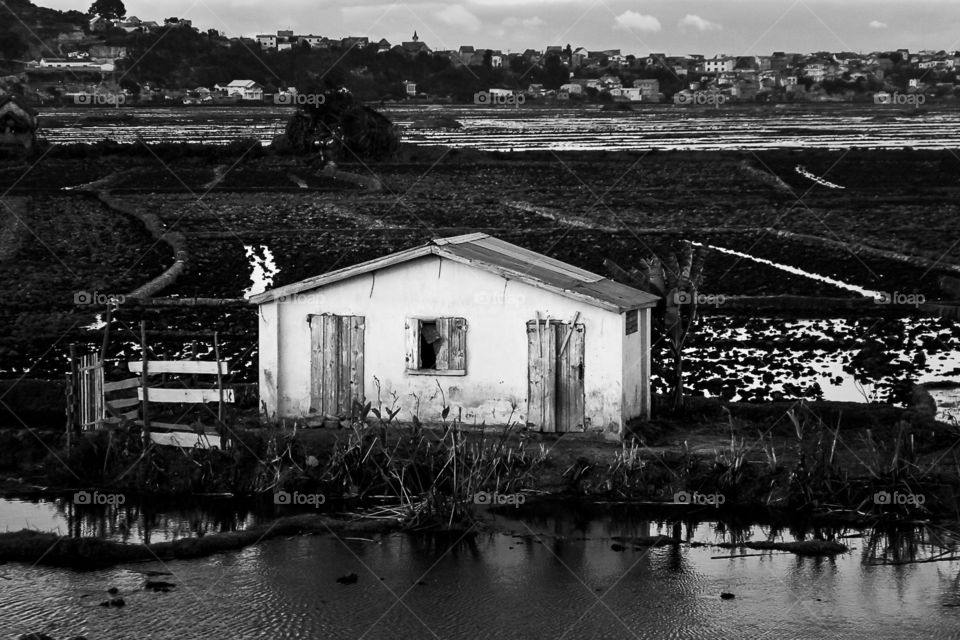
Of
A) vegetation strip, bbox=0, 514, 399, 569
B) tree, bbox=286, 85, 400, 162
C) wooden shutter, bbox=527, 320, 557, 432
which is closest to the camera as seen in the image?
vegetation strip, bbox=0, 514, 399, 569

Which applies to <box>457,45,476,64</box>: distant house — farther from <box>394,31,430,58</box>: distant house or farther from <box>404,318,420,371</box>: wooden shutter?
<box>404,318,420,371</box>: wooden shutter

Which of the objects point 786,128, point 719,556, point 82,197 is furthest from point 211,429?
point 786,128

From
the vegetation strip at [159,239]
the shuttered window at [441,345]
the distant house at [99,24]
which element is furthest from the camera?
the distant house at [99,24]

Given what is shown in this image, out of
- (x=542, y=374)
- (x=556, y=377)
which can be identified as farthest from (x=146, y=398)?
(x=556, y=377)

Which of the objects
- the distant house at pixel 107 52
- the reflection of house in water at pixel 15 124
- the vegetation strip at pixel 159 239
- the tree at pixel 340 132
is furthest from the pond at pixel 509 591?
the distant house at pixel 107 52

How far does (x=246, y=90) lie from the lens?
14412 cm

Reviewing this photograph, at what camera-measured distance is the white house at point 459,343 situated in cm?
1688

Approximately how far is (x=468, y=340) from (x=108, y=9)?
189 metres

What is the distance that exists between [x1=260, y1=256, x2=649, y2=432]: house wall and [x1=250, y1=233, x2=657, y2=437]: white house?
0.01 metres

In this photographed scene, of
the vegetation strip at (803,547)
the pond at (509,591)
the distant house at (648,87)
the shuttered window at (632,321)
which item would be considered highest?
the distant house at (648,87)

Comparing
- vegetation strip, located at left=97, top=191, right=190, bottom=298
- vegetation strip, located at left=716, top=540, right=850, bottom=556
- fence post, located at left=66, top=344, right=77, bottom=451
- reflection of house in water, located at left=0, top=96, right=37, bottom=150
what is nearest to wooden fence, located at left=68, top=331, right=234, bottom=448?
fence post, located at left=66, top=344, right=77, bottom=451

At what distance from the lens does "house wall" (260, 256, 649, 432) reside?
1686cm

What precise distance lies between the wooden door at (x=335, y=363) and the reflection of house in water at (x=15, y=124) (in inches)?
1968

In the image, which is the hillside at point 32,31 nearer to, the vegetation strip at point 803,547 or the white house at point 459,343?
the white house at point 459,343
